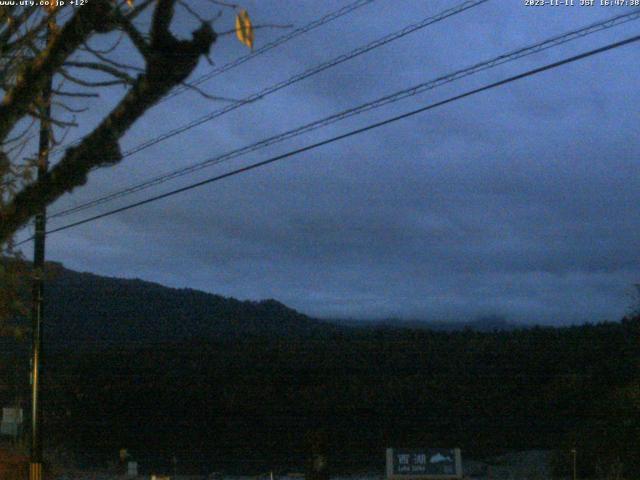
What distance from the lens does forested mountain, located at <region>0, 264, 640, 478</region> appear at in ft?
97.3

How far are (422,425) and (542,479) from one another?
9159 mm

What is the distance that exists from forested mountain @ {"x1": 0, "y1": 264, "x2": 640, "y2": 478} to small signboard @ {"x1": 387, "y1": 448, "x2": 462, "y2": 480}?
9088mm

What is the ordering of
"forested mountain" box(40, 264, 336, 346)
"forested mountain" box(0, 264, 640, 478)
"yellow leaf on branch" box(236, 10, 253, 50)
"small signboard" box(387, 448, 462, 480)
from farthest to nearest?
"forested mountain" box(40, 264, 336, 346) → "forested mountain" box(0, 264, 640, 478) → "small signboard" box(387, 448, 462, 480) → "yellow leaf on branch" box(236, 10, 253, 50)

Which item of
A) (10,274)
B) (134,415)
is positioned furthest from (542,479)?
(134,415)

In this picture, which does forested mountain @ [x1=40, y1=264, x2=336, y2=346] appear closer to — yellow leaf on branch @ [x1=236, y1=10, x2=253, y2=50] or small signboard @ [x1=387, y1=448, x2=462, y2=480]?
small signboard @ [x1=387, y1=448, x2=462, y2=480]

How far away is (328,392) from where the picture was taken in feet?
107

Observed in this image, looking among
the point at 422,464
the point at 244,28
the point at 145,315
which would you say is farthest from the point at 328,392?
the point at 244,28

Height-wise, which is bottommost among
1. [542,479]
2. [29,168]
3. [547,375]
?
[542,479]

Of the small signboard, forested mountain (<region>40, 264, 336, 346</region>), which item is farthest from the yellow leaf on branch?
forested mountain (<region>40, 264, 336, 346</region>)

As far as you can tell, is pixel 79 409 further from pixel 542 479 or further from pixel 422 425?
pixel 542 479

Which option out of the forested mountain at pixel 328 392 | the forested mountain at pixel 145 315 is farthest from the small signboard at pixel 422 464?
the forested mountain at pixel 145 315

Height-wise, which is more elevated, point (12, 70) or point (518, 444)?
point (12, 70)

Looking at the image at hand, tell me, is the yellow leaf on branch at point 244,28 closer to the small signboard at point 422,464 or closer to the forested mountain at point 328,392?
the small signboard at point 422,464

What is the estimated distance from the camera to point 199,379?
33.9 meters
